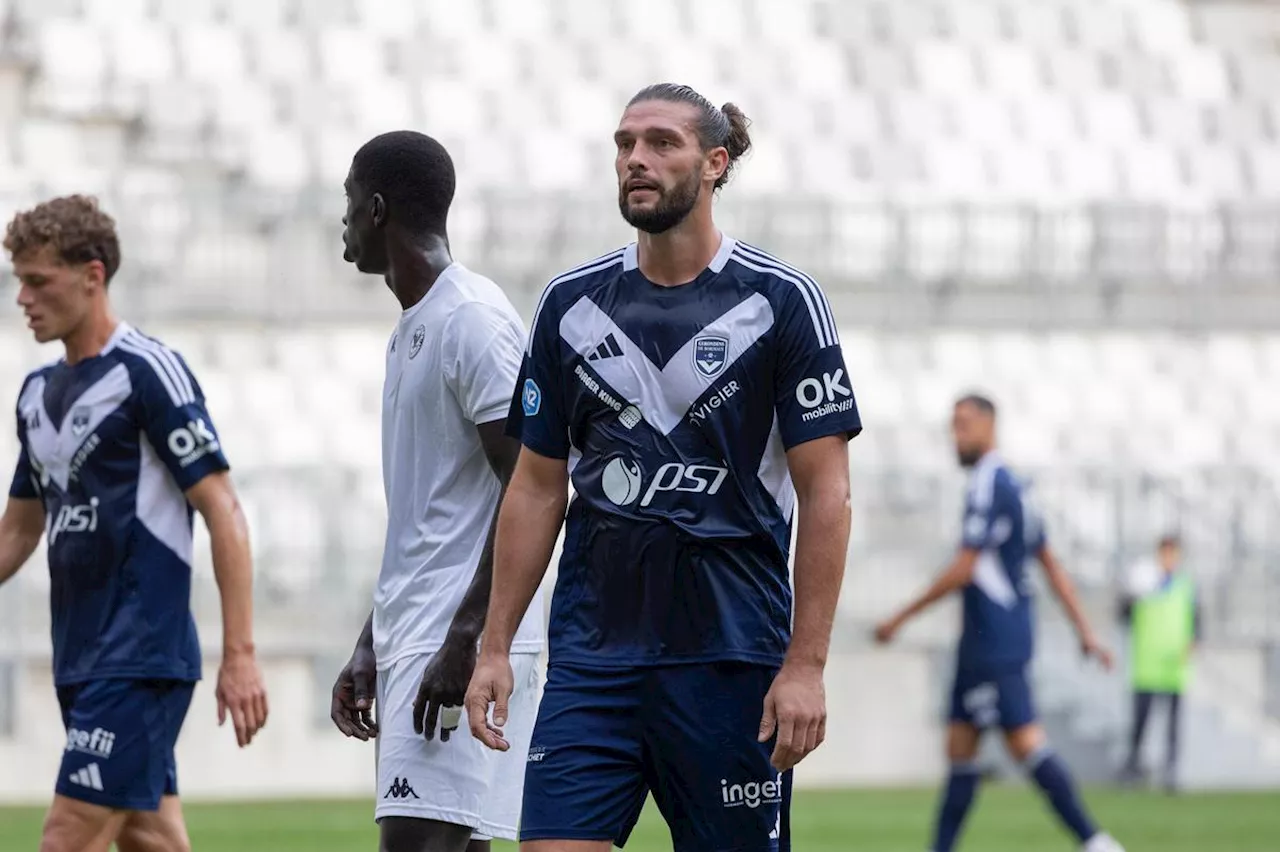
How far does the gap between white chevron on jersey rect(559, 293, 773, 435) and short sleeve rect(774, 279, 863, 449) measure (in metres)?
0.06

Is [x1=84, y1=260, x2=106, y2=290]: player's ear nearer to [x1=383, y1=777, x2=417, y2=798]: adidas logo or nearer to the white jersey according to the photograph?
the white jersey

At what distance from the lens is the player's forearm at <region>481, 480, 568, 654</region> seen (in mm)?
4984

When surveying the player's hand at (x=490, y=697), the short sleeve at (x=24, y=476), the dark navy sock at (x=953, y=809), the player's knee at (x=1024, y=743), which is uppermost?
the short sleeve at (x=24, y=476)

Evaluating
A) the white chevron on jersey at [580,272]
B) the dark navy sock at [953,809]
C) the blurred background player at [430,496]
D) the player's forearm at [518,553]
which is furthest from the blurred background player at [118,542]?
the dark navy sock at [953,809]

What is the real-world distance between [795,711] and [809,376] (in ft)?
2.28

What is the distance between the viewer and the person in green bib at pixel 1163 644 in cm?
1827

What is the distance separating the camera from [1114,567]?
19266 millimetres

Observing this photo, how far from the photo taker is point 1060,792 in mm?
10633

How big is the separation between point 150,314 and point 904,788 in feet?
26.7

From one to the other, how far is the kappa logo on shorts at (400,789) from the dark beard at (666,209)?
4.59ft

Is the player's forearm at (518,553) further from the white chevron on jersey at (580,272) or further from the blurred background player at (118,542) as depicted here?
the blurred background player at (118,542)

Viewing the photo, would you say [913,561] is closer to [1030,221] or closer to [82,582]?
[1030,221]

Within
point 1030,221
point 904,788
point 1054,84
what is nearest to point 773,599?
point 904,788

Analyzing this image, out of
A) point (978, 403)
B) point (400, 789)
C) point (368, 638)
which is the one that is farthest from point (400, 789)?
point (978, 403)
